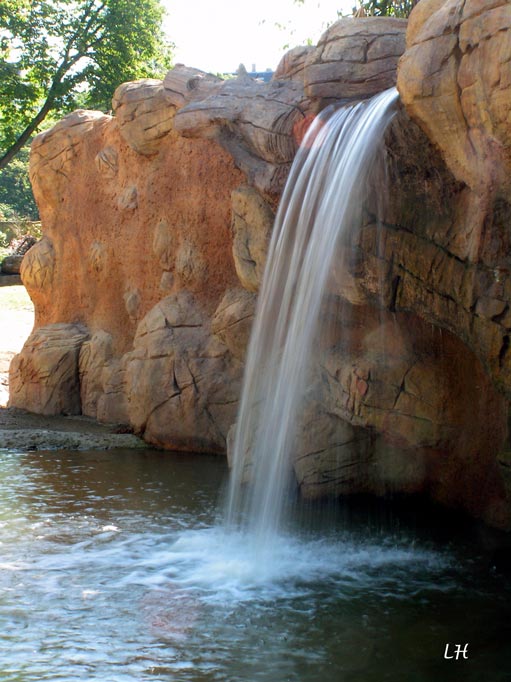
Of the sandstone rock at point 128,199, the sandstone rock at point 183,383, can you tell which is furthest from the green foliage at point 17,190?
the sandstone rock at point 183,383

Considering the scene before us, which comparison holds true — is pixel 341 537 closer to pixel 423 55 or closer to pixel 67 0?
pixel 423 55

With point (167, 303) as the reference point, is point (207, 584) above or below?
below

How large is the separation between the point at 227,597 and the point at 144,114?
7.50 metres

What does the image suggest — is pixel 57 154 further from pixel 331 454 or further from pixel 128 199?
pixel 331 454

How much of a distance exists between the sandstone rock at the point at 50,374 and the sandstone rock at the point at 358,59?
6.22 m

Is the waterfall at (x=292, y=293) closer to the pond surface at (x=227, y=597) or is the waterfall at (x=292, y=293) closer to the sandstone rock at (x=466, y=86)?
the pond surface at (x=227, y=597)

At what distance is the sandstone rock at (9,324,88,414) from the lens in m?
12.6

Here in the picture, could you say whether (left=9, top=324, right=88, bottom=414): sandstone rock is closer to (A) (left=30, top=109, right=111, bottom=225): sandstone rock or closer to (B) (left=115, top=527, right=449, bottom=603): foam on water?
(A) (left=30, top=109, right=111, bottom=225): sandstone rock

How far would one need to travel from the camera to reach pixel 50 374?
12633 mm

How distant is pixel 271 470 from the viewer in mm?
7910

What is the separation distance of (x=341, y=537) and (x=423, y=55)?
3.74 meters

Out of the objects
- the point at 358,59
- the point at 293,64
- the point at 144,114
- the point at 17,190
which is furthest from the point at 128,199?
the point at 17,190

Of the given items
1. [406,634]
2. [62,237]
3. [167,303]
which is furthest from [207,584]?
[62,237]

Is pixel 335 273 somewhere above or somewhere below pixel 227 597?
above
